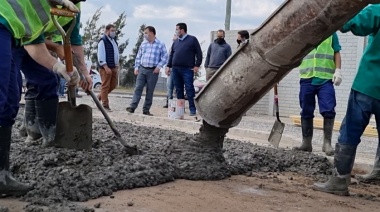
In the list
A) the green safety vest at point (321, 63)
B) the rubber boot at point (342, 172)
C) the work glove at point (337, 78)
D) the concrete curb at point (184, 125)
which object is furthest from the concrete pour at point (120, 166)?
the concrete curb at point (184, 125)

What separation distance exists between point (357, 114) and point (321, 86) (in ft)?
8.97

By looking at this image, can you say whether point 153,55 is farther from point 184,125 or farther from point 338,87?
point 338,87

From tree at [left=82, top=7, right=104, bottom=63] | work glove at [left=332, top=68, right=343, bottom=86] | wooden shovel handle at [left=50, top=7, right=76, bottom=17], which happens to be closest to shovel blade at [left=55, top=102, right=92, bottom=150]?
wooden shovel handle at [left=50, top=7, right=76, bottom=17]

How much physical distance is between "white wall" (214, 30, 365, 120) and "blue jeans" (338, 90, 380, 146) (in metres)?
10.3

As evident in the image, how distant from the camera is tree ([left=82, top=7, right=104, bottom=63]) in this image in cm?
4262

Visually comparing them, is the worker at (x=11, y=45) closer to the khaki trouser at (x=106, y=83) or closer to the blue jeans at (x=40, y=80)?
the blue jeans at (x=40, y=80)

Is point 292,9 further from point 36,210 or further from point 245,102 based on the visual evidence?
point 36,210

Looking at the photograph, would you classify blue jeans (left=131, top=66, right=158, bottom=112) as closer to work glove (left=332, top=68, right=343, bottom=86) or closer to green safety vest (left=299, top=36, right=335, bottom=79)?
green safety vest (left=299, top=36, right=335, bottom=79)

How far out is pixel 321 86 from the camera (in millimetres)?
7344

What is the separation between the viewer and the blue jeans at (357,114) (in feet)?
15.2

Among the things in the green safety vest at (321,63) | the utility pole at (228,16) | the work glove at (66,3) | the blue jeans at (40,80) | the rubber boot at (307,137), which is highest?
the utility pole at (228,16)

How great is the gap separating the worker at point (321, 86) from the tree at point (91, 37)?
35.9 meters

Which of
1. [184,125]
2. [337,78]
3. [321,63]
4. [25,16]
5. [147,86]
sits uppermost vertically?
[25,16]

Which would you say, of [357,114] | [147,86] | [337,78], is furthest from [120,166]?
[147,86]
